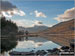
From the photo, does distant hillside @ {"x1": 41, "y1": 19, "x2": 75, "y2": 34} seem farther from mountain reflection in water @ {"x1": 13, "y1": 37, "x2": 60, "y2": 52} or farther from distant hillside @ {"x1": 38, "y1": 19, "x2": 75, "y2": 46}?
mountain reflection in water @ {"x1": 13, "y1": 37, "x2": 60, "y2": 52}

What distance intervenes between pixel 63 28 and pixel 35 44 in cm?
38

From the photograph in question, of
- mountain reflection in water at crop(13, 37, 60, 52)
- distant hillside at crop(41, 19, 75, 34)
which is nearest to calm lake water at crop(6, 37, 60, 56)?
mountain reflection in water at crop(13, 37, 60, 52)

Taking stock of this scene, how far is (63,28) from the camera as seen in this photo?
5.62ft

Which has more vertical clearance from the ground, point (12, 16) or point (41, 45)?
point (12, 16)

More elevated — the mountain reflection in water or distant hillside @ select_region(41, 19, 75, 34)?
distant hillside @ select_region(41, 19, 75, 34)

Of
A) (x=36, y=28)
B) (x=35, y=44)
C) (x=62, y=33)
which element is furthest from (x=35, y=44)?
(x=62, y=33)

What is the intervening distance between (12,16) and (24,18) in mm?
160

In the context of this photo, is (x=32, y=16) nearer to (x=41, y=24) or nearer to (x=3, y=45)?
(x=41, y=24)

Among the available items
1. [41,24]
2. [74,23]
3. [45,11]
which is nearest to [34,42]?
[41,24]

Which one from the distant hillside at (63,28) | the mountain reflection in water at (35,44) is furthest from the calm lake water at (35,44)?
the distant hillside at (63,28)

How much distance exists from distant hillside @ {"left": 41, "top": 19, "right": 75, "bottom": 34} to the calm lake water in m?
0.14

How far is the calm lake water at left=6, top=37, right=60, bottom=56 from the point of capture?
1766mm

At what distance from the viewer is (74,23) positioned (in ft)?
5.49

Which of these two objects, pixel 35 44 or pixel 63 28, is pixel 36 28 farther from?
pixel 63 28
